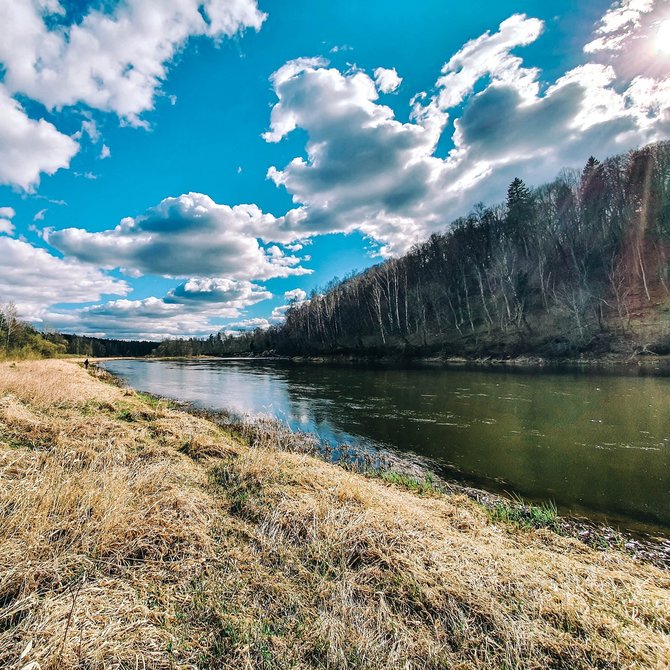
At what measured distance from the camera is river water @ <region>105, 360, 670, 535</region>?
813cm

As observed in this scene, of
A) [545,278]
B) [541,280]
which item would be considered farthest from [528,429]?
[545,278]

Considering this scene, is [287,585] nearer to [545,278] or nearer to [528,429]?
[528,429]

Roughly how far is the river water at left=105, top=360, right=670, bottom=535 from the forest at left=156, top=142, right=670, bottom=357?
765 inches

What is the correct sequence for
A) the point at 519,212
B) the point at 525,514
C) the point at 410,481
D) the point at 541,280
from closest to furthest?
1. the point at 525,514
2. the point at 410,481
3. the point at 541,280
4. the point at 519,212

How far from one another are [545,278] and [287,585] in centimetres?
6508

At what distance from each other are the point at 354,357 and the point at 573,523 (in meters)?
59.9

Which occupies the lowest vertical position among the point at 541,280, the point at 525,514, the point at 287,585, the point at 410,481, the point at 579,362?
the point at 579,362

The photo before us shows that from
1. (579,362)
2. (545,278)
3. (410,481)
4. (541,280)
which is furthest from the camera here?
(545,278)

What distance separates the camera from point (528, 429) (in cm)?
1327

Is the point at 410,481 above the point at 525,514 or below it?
above

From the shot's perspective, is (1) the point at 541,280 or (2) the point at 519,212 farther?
(2) the point at 519,212

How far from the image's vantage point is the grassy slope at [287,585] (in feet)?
8.91

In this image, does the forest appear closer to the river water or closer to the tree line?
the tree line

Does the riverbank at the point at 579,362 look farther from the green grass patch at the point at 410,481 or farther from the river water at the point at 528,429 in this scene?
the green grass patch at the point at 410,481
